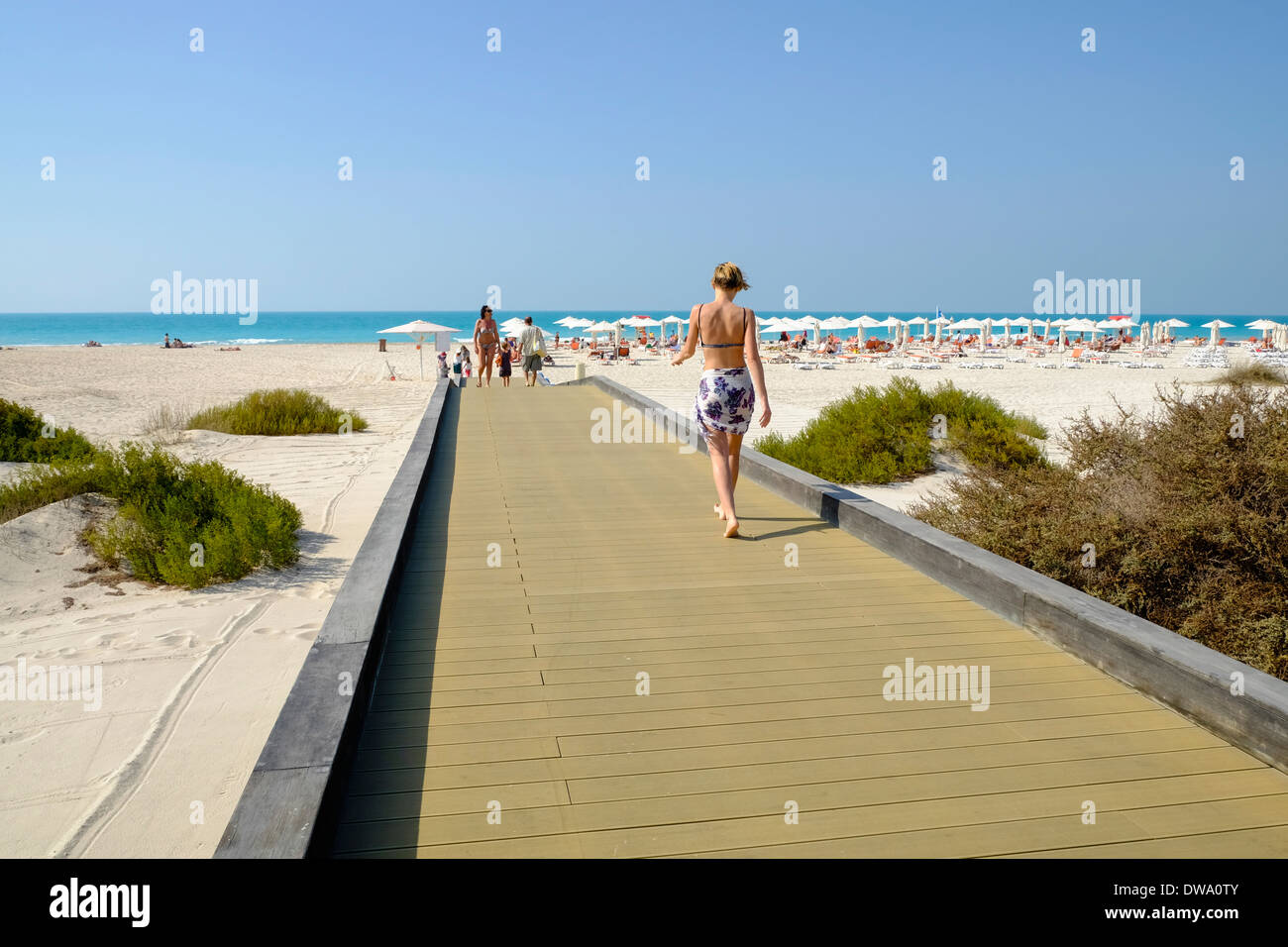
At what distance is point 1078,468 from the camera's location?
7.50 m

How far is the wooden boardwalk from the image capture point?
2.62 meters

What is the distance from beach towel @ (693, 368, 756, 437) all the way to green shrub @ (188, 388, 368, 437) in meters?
13.0

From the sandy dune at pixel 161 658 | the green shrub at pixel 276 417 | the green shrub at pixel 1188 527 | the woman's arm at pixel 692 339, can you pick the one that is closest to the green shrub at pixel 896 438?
the sandy dune at pixel 161 658

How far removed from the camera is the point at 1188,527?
5.77 metres

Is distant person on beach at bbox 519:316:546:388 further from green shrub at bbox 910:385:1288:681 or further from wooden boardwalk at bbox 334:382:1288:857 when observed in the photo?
wooden boardwalk at bbox 334:382:1288:857

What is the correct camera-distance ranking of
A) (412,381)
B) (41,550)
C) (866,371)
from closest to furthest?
(41,550), (412,381), (866,371)

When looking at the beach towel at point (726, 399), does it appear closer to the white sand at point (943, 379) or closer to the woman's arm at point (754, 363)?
the woman's arm at point (754, 363)

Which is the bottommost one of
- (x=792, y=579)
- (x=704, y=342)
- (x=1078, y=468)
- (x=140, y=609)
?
(x=140, y=609)

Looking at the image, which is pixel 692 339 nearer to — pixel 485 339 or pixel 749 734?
pixel 749 734

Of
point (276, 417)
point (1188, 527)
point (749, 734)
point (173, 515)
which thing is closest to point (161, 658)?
point (173, 515)
